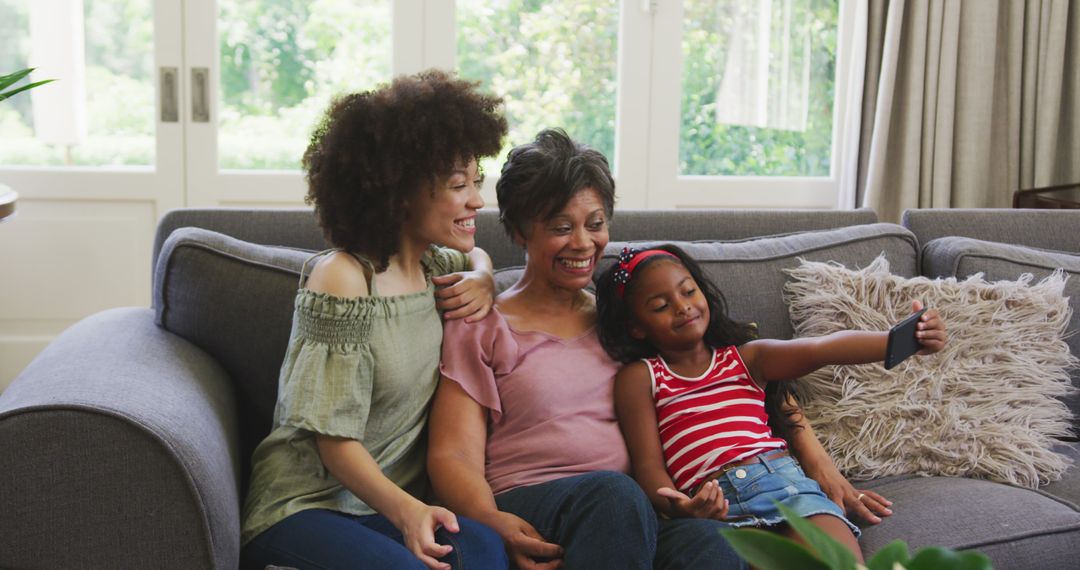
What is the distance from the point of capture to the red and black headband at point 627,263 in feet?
5.85

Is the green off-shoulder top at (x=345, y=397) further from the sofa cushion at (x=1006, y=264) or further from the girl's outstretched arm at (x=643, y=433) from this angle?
the sofa cushion at (x=1006, y=264)

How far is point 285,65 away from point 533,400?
239 centimetres

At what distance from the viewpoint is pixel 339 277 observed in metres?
1.57

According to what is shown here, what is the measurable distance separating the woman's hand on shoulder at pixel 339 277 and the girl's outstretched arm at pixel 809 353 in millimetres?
658

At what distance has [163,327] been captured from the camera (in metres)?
1.81

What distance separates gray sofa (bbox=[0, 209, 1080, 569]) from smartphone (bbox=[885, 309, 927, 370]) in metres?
0.26

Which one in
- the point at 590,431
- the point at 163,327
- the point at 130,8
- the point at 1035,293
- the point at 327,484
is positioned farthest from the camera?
the point at 130,8

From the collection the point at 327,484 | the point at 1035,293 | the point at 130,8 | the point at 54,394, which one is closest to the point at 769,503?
the point at 327,484

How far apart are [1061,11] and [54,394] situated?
3.56m

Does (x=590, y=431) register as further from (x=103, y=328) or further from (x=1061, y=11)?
(x=1061, y=11)

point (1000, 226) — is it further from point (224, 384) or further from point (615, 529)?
point (224, 384)


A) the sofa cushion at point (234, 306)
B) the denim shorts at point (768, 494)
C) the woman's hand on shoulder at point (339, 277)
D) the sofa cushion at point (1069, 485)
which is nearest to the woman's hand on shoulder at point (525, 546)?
the denim shorts at point (768, 494)

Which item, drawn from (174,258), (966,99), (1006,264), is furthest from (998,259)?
(966,99)

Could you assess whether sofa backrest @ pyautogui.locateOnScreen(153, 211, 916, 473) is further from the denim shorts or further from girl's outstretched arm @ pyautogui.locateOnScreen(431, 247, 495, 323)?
the denim shorts
